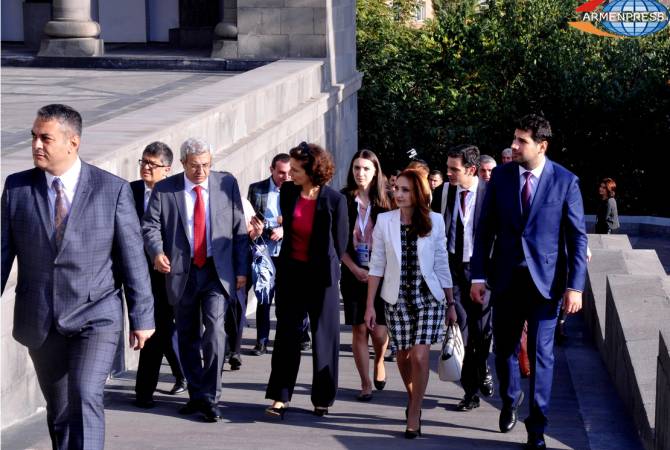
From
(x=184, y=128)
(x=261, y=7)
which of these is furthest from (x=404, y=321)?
(x=261, y=7)

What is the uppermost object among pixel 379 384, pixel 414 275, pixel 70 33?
pixel 70 33

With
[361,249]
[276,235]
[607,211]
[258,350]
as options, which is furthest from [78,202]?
[607,211]

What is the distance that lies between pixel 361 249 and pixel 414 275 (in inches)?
47.1

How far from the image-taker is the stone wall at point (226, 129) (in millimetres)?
7172

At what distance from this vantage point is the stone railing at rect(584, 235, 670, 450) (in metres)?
6.73

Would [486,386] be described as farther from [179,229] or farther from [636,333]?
[179,229]

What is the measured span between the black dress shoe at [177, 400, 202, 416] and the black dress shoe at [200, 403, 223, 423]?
0.08 metres

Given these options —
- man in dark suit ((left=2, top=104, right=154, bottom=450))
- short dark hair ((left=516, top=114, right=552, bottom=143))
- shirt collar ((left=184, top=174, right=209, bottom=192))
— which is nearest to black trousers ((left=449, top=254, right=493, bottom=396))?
short dark hair ((left=516, top=114, right=552, bottom=143))

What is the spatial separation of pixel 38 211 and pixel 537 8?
31.2 m

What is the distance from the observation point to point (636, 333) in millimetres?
8367

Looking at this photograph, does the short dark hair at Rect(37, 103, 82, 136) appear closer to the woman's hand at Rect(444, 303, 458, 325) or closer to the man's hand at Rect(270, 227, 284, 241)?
the woman's hand at Rect(444, 303, 458, 325)

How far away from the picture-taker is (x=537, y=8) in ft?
116

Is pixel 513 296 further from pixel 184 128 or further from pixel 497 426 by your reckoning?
pixel 184 128

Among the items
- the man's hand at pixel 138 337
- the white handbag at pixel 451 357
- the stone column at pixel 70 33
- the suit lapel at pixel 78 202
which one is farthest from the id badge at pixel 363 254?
the stone column at pixel 70 33
